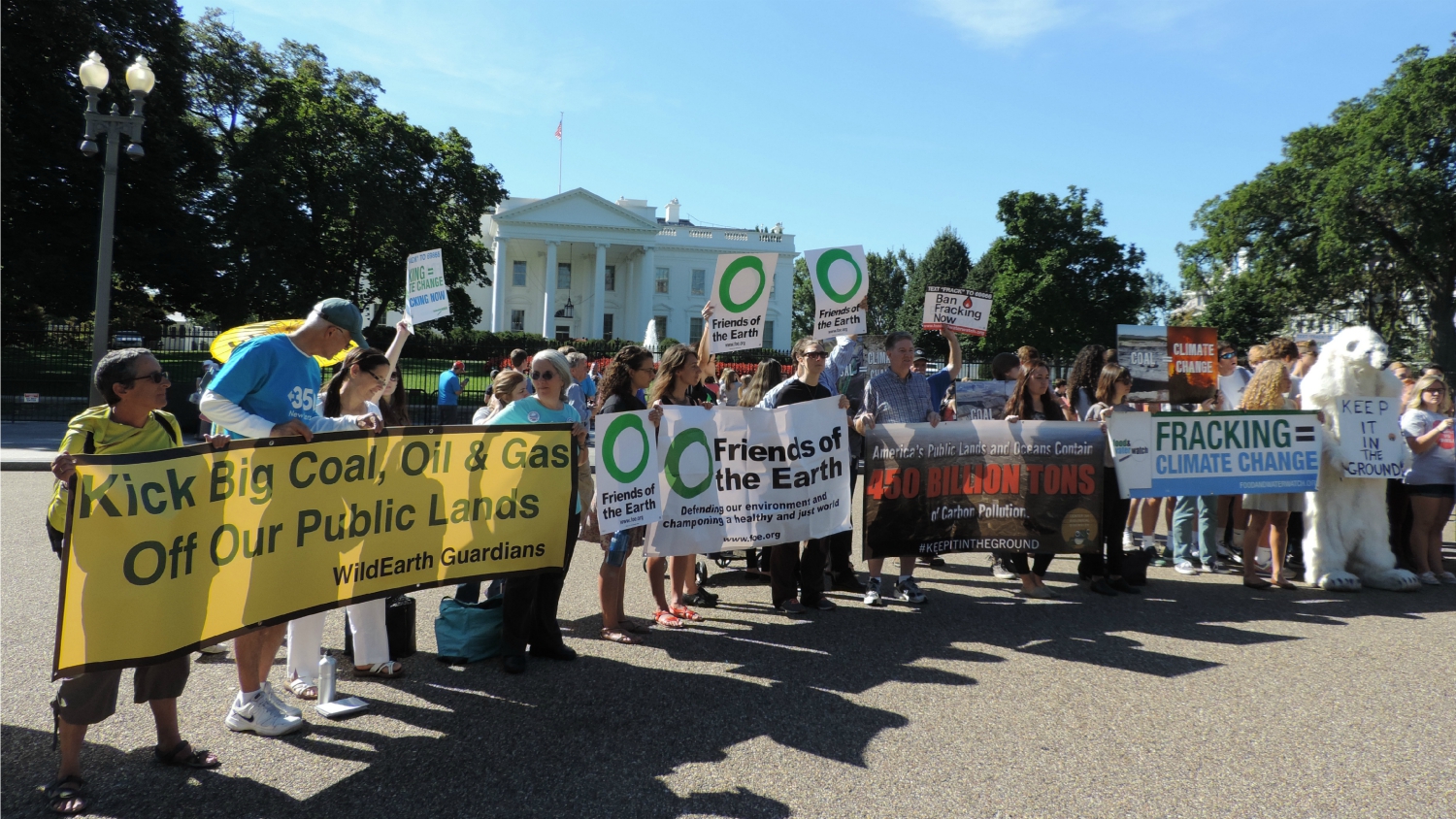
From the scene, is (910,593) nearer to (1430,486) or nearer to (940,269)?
(1430,486)

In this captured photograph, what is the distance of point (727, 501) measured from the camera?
6484mm

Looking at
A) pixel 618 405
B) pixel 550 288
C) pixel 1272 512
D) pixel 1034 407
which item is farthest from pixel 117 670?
pixel 550 288

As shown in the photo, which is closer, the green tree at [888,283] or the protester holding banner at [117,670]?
the protester holding banner at [117,670]

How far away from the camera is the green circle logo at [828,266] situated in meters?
8.23

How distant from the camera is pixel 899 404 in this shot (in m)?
7.17

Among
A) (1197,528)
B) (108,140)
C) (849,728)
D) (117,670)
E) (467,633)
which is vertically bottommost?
(849,728)

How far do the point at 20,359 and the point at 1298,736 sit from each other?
98.0ft

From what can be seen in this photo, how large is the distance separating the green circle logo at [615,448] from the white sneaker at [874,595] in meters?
2.14

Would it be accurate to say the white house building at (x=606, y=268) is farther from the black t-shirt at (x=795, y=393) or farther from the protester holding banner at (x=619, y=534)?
the protester holding banner at (x=619, y=534)

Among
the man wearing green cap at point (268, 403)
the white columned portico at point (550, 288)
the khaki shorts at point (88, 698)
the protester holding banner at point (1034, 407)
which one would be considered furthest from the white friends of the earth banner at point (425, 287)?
the white columned portico at point (550, 288)

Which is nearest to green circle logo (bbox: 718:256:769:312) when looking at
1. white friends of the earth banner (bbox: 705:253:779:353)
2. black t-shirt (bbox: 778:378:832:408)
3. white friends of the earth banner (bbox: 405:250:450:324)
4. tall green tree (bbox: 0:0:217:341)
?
white friends of the earth banner (bbox: 705:253:779:353)

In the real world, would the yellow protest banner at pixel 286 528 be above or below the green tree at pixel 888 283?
below

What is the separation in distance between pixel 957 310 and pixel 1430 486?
4355mm

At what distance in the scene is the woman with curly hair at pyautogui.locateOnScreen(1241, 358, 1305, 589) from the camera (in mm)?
7730
